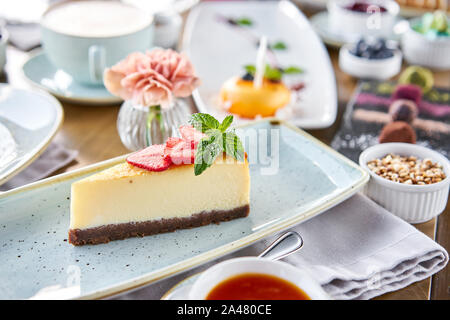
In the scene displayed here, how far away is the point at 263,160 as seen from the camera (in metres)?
1.32

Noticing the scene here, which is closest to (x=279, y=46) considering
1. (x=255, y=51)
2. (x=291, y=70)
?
Answer: (x=255, y=51)

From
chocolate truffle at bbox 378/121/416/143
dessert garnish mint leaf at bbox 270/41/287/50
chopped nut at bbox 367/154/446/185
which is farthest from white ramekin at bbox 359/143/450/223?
dessert garnish mint leaf at bbox 270/41/287/50

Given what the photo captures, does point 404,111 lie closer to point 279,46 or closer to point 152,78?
point 279,46

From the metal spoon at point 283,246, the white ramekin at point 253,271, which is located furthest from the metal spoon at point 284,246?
the white ramekin at point 253,271

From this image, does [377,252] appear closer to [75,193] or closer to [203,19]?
[75,193]

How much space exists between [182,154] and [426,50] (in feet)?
→ 4.04

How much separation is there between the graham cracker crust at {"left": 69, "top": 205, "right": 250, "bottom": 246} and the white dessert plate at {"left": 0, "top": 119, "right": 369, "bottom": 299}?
1 centimetres

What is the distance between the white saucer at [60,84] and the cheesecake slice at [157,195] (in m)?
0.51

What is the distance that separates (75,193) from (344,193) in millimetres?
573

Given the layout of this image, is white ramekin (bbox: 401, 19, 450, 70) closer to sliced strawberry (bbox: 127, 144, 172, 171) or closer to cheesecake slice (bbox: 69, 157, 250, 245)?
cheesecake slice (bbox: 69, 157, 250, 245)

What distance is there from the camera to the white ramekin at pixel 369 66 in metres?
1.79

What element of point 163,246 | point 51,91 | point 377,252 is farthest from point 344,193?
point 51,91

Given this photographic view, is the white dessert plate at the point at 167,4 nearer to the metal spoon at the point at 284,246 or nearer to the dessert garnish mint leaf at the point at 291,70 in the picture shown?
the dessert garnish mint leaf at the point at 291,70

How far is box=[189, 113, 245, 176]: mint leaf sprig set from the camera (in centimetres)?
107
